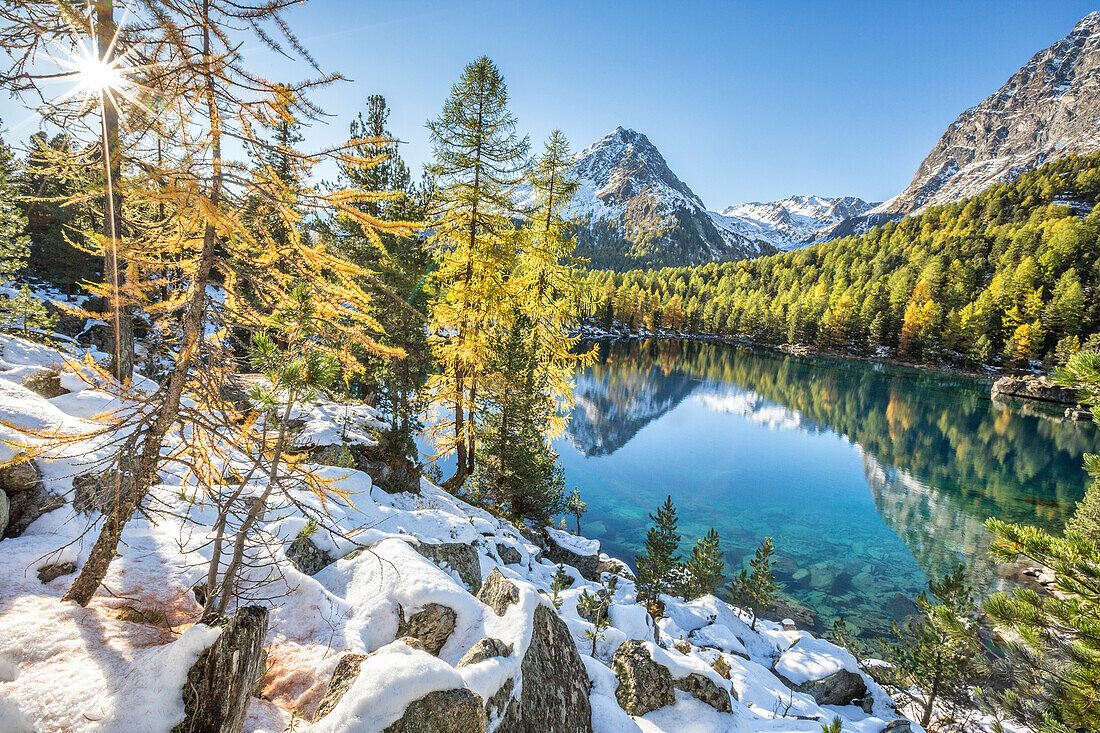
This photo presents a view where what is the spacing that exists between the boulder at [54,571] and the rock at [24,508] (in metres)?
0.67

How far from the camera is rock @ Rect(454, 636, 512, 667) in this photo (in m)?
4.27

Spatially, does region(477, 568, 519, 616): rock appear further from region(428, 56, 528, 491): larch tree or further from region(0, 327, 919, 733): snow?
region(428, 56, 528, 491): larch tree

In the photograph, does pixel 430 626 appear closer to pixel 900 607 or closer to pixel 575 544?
pixel 575 544

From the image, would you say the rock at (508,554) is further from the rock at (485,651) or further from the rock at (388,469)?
the rock at (485,651)

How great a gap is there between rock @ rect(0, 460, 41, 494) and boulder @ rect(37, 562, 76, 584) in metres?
1.33

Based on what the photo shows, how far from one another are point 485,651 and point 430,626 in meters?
1.09

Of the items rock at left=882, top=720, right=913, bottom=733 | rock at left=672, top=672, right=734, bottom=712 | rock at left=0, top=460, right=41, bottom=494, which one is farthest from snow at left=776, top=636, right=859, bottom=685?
rock at left=0, top=460, right=41, bottom=494

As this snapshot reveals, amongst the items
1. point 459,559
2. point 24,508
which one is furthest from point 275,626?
point 459,559

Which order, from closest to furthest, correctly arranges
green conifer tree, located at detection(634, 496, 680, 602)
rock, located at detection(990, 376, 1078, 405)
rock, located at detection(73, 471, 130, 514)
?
rock, located at detection(73, 471, 130, 514) < green conifer tree, located at detection(634, 496, 680, 602) < rock, located at detection(990, 376, 1078, 405)

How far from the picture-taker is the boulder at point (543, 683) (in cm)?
429

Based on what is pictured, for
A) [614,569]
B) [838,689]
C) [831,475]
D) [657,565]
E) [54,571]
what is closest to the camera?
[54,571]

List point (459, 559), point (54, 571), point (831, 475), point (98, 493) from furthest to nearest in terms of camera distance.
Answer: point (831, 475) → point (459, 559) → point (98, 493) → point (54, 571)

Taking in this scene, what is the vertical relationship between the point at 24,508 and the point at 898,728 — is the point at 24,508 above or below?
above

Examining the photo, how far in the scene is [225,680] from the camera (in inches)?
125
